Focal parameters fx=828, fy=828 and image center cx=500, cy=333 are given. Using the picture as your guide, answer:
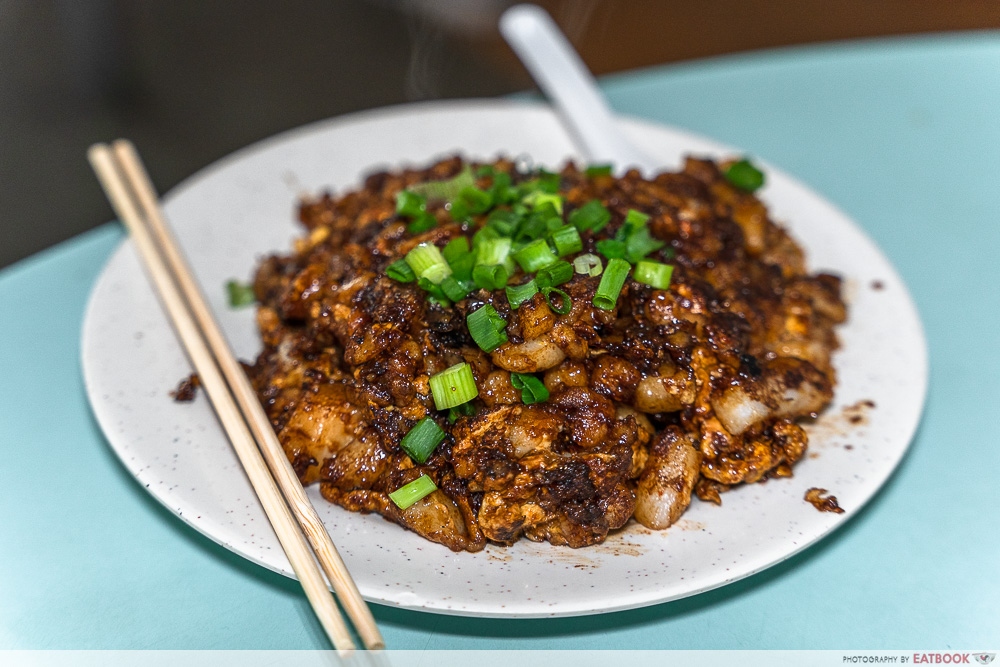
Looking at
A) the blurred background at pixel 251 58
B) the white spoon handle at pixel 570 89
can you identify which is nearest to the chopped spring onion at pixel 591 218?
the white spoon handle at pixel 570 89

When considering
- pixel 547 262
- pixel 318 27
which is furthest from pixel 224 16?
pixel 547 262

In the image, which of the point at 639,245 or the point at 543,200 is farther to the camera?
the point at 543,200

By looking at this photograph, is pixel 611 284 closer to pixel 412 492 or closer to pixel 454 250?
pixel 454 250

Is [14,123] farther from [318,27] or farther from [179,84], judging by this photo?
[318,27]

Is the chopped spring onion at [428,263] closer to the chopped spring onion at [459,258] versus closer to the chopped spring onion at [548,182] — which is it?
the chopped spring onion at [459,258]

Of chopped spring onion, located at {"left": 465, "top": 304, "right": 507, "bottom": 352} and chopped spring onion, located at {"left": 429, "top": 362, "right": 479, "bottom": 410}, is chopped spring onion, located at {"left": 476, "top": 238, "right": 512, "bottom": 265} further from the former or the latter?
chopped spring onion, located at {"left": 429, "top": 362, "right": 479, "bottom": 410}

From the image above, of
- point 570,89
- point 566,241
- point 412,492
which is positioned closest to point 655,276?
point 566,241

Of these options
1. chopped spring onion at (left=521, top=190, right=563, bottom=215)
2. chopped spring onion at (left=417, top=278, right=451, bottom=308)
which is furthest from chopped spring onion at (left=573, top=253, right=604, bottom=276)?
chopped spring onion at (left=417, top=278, right=451, bottom=308)
